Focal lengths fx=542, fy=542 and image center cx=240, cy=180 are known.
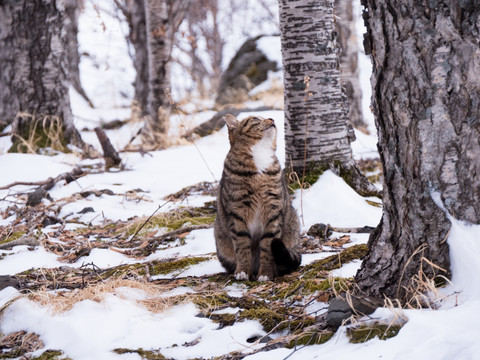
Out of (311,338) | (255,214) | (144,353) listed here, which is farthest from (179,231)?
(311,338)

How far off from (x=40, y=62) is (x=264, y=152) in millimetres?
5792

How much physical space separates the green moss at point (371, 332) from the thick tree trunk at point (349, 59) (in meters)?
8.97

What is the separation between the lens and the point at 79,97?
15.3m

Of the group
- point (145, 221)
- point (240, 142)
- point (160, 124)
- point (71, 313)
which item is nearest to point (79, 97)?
point (160, 124)

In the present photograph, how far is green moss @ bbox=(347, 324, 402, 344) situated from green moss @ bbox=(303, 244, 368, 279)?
109 cm

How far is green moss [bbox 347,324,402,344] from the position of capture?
7.04 ft

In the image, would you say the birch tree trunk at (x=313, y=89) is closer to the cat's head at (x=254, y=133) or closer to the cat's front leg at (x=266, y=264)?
the cat's head at (x=254, y=133)

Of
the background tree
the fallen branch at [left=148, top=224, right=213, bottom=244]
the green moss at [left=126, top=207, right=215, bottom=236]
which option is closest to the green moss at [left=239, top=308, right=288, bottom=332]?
the fallen branch at [left=148, top=224, right=213, bottom=244]

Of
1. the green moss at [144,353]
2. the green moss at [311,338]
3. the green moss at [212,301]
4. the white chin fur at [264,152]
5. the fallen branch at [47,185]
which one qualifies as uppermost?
the white chin fur at [264,152]

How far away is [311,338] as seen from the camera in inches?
93.4

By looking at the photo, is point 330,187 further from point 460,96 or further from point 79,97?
point 79,97

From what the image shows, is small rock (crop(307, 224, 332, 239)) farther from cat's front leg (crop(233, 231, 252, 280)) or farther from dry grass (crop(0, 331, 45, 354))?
dry grass (crop(0, 331, 45, 354))

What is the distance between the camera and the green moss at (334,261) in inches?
135

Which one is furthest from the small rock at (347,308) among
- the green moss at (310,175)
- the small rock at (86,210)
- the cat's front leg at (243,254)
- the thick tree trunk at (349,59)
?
the thick tree trunk at (349,59)
